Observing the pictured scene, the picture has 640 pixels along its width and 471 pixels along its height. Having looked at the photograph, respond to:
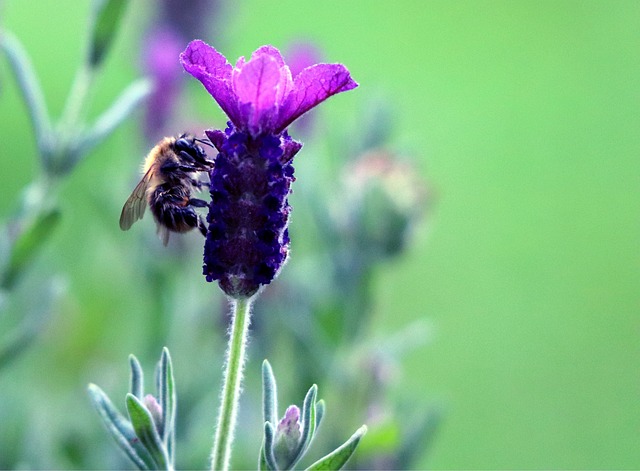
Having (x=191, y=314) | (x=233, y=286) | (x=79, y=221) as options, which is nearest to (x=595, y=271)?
(x=79, y=221)

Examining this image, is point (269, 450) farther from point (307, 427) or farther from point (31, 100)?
point (31, 100)

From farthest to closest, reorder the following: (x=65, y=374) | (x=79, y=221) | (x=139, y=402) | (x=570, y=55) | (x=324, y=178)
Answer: (x=570, y=55), (x=79, y=221), (x=324, y=178), (x=65, y=374), (x=139, y=402)

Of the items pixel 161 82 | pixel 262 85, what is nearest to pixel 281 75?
pixel 262 85

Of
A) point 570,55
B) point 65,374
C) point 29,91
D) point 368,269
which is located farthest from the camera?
point 570,55

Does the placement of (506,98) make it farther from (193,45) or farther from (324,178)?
(193,45)

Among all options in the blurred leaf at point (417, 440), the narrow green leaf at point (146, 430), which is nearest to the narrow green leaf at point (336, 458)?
the narrow green leaf at point (146, 430)

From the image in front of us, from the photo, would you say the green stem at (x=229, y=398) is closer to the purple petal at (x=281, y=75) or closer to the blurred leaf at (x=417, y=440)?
the purple petal at (x=281, y=75)

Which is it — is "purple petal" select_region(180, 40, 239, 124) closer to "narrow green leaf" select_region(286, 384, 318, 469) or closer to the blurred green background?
"narrow green leaf" select_region(286, 384, 318, 469)
